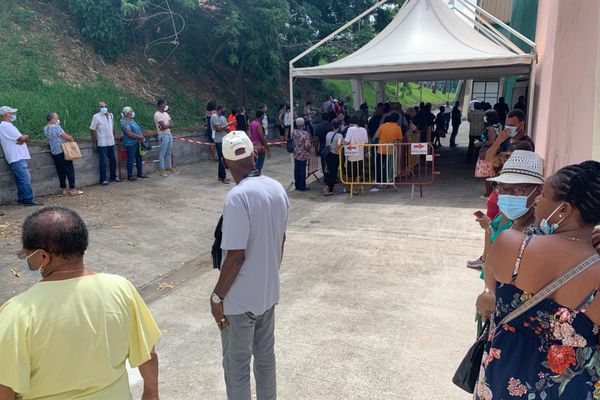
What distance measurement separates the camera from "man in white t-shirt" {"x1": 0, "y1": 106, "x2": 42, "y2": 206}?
8.10 m

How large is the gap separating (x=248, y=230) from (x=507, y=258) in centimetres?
138

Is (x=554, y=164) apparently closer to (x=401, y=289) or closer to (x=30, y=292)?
(x=401, y=289)

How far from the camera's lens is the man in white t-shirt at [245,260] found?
2.69 meters

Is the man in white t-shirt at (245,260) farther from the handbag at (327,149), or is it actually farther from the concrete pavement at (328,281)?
the handbag at (327,149)

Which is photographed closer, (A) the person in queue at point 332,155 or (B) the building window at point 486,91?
(A) the person in queue at point 332,155

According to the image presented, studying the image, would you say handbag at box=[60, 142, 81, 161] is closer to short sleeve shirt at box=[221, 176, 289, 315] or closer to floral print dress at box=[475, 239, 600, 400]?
short sleeve shirt at box=[221, 176, 289, 315]

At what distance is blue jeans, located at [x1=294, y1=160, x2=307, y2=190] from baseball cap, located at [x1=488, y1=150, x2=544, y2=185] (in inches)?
315

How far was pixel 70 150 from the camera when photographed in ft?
29.7

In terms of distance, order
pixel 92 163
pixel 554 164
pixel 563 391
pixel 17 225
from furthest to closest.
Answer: pixel 92 163, pixel 17 225, pixel 554 164, pixel 563 391

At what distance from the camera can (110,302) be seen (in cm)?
187

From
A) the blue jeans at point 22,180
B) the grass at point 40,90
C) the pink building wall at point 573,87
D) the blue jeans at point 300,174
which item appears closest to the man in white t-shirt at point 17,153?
the blue jeans at point 22,180

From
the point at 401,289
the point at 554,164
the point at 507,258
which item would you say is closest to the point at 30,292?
the point at 507,258

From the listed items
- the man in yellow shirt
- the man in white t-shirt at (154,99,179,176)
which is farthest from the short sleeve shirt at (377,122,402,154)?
the man in white t-shirt at (154,99,179,176)

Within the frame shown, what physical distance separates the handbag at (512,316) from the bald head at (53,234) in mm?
1731
